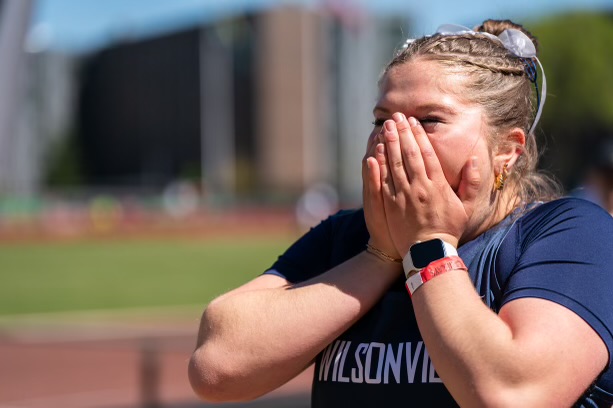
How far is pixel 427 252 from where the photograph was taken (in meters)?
1.80

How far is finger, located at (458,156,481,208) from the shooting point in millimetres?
1862

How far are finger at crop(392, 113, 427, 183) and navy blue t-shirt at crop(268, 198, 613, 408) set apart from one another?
249mm

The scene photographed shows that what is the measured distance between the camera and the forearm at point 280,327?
1937 mm

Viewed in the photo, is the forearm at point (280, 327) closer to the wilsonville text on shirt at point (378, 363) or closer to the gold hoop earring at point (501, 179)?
the wilsonville text on shirt at point (378, 363)

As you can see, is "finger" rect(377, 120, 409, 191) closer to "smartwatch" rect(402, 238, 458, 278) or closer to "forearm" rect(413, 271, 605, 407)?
"smartwatch" rect(402, 238, 458, 278)

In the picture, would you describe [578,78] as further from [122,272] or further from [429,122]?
[429,122]

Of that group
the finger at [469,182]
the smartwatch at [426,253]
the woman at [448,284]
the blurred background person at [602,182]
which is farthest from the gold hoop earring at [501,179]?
the blurred background person at [602,182]

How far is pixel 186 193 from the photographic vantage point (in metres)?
62.4

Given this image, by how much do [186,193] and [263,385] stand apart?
60.9 m

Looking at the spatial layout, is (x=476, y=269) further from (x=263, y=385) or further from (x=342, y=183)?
(x=342, y=183)

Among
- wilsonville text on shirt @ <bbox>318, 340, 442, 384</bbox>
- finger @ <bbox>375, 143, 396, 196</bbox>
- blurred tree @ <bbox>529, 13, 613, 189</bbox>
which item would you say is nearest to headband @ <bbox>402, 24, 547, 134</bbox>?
finger @ <bbox>375, 143, 396, 196</bbox>

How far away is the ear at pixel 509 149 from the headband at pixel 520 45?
0.28ft

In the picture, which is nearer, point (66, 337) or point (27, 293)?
point (66, 337)

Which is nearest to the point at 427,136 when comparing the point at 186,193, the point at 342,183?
the point at 186,193
